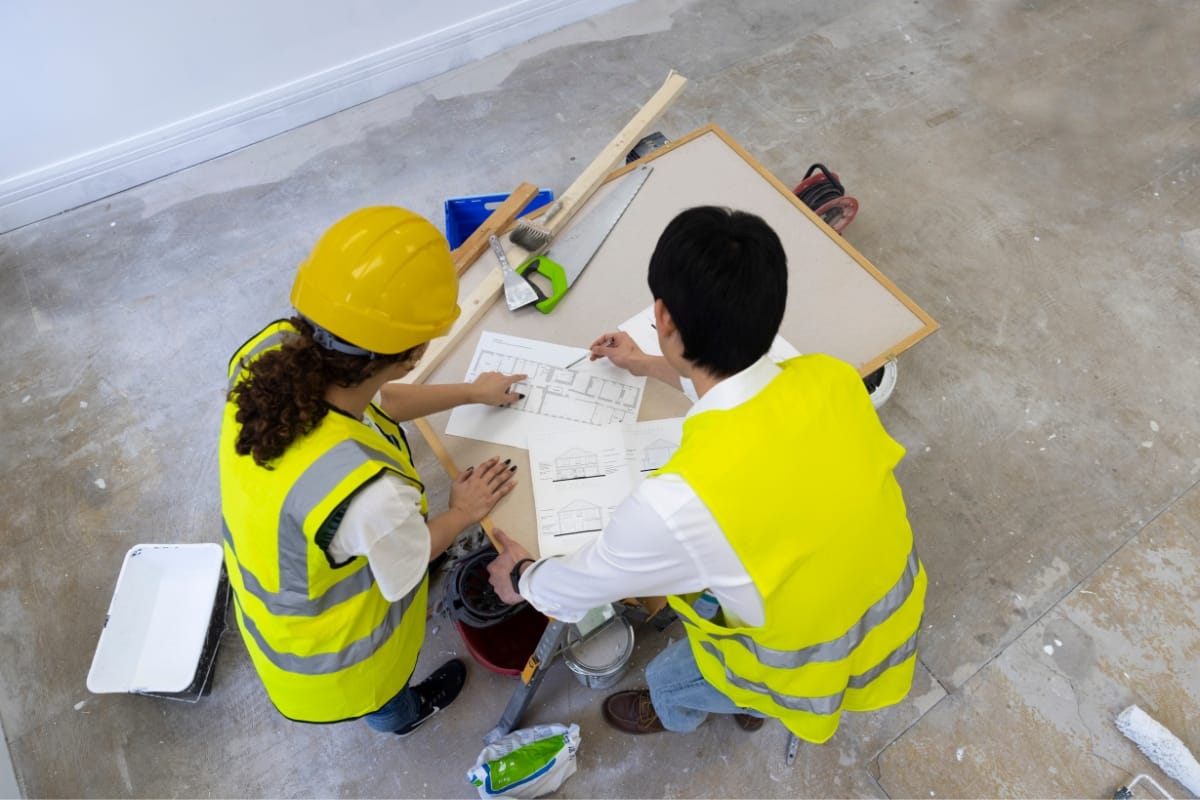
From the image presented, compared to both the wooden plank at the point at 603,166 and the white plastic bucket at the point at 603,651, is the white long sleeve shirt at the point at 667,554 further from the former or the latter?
the wooden plank at the point at 603,166

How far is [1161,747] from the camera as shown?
1.75 m

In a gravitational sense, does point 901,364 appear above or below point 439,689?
above

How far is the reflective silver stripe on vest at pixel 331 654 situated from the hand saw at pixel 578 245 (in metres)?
0.70

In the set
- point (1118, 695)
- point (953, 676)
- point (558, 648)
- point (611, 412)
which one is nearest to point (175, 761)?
point (558, 648)

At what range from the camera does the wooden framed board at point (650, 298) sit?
1425mm

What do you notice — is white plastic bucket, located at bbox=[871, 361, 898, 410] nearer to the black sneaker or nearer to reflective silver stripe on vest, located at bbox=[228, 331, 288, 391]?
the black sneaker

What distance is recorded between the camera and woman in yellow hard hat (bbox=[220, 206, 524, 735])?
3.40 feet

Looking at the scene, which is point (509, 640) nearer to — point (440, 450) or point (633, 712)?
point (633, 712)

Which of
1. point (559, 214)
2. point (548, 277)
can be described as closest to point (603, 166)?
point (559, 214)

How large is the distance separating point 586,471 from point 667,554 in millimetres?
419

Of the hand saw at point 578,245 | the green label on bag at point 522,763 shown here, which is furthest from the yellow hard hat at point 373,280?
the green label on bag at point 522,763

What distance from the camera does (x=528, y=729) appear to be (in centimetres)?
176

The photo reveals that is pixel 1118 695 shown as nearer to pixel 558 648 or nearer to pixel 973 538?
pixel 973 538

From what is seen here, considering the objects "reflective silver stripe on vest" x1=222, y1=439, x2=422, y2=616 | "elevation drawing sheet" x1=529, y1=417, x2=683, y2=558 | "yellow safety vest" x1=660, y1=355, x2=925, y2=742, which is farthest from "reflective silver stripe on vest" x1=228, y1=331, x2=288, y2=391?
"yellow safety vest" x1=660, y1=355, x2=925, y2=742
